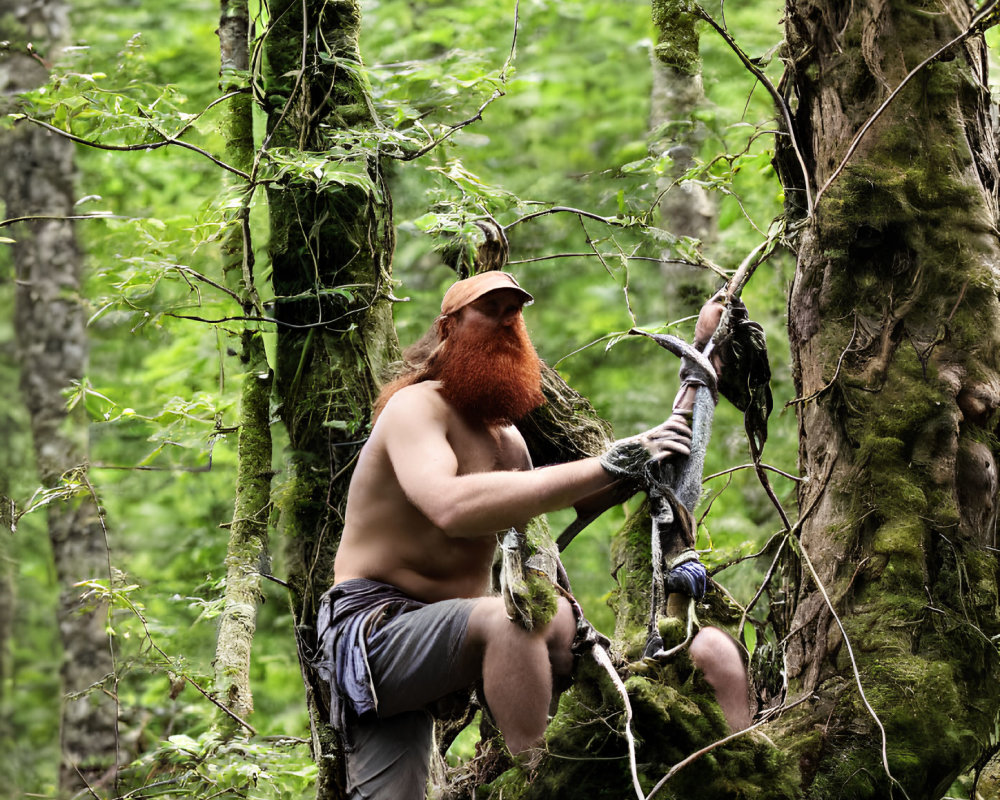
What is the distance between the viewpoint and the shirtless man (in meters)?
2.86

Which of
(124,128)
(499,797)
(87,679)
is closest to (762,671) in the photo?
(499,797)

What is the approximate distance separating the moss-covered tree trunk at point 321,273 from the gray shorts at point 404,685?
0.81 metres

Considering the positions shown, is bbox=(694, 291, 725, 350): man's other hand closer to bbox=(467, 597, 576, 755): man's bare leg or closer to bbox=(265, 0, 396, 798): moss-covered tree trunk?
bbox=(467, 597, 576, 755): man's bare leg

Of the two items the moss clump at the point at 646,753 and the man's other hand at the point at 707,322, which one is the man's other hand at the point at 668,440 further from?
the moss clump at the point at 646,753

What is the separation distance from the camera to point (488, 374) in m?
3.30

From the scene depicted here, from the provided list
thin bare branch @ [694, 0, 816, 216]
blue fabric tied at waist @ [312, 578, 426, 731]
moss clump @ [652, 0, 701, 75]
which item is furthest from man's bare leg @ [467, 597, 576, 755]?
moss clump @ [652, 0, 701, 75]

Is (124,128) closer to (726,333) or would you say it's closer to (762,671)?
(726,333)

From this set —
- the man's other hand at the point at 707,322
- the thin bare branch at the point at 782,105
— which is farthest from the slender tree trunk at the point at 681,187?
the man's other hand at the point at 707,322

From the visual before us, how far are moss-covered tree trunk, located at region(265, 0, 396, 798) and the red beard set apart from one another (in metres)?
0.99

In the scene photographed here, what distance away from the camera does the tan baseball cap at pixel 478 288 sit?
10.9ft

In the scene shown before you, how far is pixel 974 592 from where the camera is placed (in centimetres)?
339

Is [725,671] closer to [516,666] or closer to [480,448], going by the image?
[516,666]

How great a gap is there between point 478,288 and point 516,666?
1.25 m

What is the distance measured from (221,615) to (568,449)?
5.78 feet
